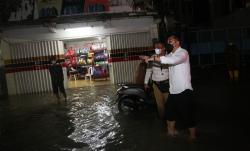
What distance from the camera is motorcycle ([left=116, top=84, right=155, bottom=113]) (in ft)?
35.4

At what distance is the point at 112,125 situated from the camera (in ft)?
33.7

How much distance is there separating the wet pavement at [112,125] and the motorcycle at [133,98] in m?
0.29

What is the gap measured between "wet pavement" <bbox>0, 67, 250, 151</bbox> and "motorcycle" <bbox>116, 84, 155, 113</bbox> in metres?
0.29

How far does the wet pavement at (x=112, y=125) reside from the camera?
8.02 m

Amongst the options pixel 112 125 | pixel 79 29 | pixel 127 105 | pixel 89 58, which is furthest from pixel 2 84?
pixel 112 125

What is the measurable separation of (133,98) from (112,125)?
4.37 ft

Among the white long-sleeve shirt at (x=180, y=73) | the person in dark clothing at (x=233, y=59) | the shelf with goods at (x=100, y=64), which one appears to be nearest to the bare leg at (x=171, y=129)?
the white long-sleeve shirt at (x=180, y=73)

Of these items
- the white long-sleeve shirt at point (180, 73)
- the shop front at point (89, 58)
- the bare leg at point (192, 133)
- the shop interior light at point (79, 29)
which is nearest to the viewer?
the white long-sleeve shirt at point (180, 73)

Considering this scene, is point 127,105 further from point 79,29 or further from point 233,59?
point 79,29

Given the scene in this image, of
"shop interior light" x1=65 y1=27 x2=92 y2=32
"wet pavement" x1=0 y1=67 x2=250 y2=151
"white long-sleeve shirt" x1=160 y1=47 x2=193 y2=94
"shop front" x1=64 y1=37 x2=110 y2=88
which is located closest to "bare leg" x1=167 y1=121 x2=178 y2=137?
"wet pavement" x1=0 y1=67 x2=250 y2=151

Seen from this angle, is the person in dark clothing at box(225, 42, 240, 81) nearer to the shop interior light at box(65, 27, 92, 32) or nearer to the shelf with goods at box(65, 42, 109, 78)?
the shop interior light at box(65, 27, 92, 32)

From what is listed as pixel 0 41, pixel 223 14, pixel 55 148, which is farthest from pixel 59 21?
pixel 223 14

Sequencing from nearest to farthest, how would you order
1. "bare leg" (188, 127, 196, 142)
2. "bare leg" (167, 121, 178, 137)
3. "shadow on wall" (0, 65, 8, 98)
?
"bare leg" (188, 127, 196, 142)
"bare leg" (167, 121, 178, 137)
"shadow on wall" (0, 65, 8, 98)

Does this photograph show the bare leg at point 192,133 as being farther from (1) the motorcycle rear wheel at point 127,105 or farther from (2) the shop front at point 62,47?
(2) the shop front at point 62,47
